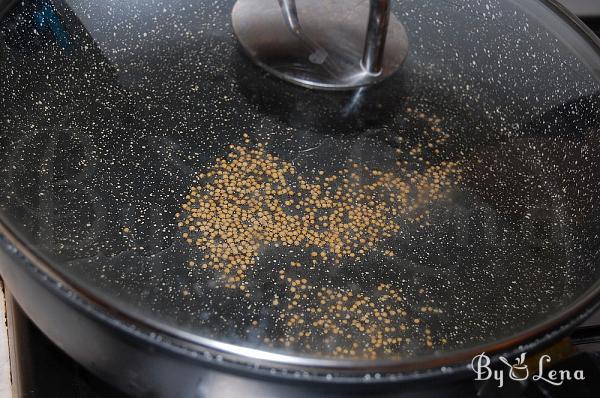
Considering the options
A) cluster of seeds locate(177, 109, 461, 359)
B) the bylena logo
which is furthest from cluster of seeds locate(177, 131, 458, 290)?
the bylena logo

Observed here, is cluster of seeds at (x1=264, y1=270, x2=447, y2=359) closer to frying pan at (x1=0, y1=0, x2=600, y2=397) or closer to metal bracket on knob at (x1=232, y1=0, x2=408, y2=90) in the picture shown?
frying pan at (x1=0, y1=0, x2=600, y2=397)

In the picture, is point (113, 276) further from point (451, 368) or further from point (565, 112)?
point (565, 112)

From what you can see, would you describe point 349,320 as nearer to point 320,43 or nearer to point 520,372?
point 520,372

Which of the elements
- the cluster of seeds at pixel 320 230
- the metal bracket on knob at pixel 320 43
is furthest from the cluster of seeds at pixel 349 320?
the metal bracket on knob at pixel 320 43

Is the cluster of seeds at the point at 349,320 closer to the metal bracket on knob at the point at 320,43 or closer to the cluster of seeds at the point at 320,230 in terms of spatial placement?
the cluster of seeds at the point at 320,230

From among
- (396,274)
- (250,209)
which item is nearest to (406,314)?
(396,274)

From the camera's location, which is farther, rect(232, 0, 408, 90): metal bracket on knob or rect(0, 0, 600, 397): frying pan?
rect(232, 0, 408, 90): metal bracket on knob
